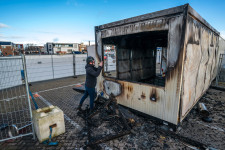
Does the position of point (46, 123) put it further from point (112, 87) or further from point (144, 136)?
point (112, 87)

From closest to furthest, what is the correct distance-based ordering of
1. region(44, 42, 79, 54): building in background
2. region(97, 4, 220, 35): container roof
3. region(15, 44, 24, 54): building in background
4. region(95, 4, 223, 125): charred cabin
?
1. region(97, 4, 220, 35): container roof
2. region(95, 4, 223, 125): charred cabin
3. region(15, 44, 24, 54): building in background
4. region(44, 42, 79, 54): building in background

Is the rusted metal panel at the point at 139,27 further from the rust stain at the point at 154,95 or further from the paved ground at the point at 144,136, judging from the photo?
the paved ground at the point at 144,136

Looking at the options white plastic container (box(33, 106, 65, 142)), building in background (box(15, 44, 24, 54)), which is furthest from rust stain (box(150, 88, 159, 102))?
building in background (box(15, 44, 24, 54))

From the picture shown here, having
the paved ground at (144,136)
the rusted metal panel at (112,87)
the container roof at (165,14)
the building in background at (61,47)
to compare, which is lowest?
the paved ground at (144,136)

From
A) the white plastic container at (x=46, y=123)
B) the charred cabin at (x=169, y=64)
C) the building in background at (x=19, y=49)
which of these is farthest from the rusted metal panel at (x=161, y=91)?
the building in background at (x=19, y=49)

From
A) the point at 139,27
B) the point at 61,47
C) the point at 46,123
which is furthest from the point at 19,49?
the point at 61,47

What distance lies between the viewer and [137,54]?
298 inches

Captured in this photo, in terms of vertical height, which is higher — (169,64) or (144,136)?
(169,64)

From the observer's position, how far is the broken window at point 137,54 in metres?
6.27

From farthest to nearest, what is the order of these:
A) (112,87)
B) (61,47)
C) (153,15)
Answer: (61,47), (112,87), (153,15)

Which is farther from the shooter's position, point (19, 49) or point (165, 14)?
point (19, 49)

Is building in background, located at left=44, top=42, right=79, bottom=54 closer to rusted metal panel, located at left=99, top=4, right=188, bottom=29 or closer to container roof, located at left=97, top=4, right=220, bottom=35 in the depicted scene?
rusted metal panel, located at left=99, top=4, right=188, bottom=29

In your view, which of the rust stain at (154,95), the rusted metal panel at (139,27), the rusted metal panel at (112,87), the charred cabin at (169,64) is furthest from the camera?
the rusted metal panel at (112,87)

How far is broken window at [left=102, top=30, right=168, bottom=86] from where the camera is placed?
247 inches
